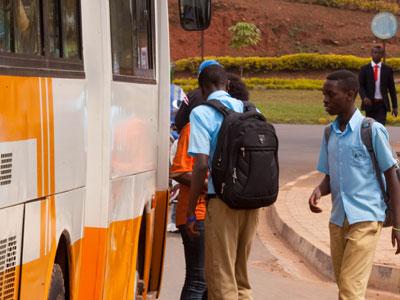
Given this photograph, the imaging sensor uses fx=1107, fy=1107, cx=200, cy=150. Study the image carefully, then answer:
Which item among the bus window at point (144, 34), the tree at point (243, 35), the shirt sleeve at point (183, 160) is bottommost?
the tree at point (243, 35)

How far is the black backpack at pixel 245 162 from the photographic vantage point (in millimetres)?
6574

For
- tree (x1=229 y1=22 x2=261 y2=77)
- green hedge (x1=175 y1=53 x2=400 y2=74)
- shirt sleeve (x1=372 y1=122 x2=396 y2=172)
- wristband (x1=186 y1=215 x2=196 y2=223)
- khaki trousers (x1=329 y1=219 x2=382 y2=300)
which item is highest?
shirt sleeve (x1=372 y1=122 x2=396 y2=172)

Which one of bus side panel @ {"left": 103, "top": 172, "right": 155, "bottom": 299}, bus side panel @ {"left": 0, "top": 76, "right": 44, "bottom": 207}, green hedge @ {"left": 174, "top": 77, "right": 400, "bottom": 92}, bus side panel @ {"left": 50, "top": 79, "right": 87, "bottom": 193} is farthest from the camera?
green hedge @ {"left": 174, "top": 77, "right": 400, "bottom": 92}

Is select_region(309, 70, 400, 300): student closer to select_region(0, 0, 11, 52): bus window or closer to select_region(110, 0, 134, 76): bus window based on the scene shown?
select_region(110, 0, 134, 76): bus window

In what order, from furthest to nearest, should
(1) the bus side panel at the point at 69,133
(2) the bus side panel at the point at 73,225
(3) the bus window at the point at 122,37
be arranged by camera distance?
(3) the bus window at the point at 122,37 < (2) the bus side panel at the point at 73,225 < (1) the bus side panel at the point at 69,133

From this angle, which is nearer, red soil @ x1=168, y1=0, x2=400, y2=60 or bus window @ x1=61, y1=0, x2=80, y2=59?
bus window @ x1=61, y1=0, x2=80, y2=59

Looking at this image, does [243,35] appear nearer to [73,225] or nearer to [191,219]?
[191,219]

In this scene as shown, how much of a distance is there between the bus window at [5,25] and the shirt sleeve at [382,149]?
2923mm

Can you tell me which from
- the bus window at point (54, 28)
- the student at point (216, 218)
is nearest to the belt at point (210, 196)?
the student at point (216, 218)

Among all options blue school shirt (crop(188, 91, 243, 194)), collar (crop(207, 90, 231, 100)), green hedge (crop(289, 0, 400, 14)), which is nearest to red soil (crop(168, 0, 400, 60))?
green hedge (crop(289, 0, 400, 14))

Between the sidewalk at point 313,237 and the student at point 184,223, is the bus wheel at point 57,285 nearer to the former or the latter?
the student at point 184,223

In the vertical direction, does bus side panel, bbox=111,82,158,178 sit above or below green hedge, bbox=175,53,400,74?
above

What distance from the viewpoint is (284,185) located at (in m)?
17.0

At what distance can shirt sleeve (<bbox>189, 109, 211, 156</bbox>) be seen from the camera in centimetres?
671
